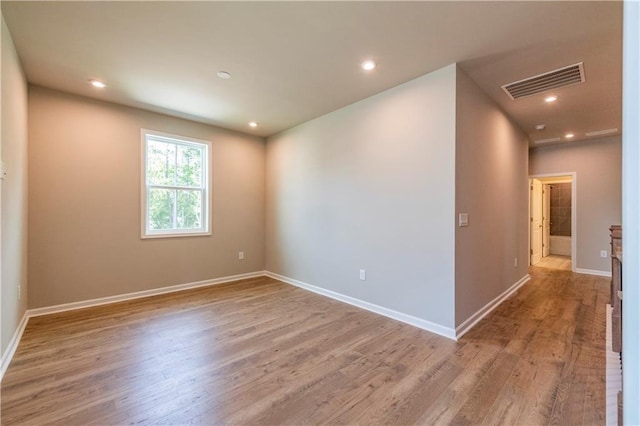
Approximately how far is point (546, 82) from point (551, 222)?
6850 mm

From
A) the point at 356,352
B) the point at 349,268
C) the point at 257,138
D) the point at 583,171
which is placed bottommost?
the point at 356,352

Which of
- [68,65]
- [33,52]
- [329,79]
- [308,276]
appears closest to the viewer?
[33,52]

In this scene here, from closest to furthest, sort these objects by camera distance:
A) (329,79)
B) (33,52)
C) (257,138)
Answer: (33,52)
(329,79)
(257,138)

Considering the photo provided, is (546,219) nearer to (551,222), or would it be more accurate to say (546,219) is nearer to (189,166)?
(551,222)

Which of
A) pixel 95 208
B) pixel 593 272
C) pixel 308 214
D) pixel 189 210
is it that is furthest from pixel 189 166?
pixel 593 272

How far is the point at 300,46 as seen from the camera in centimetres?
244

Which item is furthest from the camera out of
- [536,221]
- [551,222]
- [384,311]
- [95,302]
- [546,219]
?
[551,222]

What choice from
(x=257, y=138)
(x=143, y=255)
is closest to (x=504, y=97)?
(x=257, y=138)

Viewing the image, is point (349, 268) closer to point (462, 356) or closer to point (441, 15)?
point (462, 356)

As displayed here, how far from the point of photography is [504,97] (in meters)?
3.47

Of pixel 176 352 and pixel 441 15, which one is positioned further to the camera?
pixel 176 352

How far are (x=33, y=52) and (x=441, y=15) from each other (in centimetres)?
354

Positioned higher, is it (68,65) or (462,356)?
(68,65)

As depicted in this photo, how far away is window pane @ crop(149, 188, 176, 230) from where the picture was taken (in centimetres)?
416
